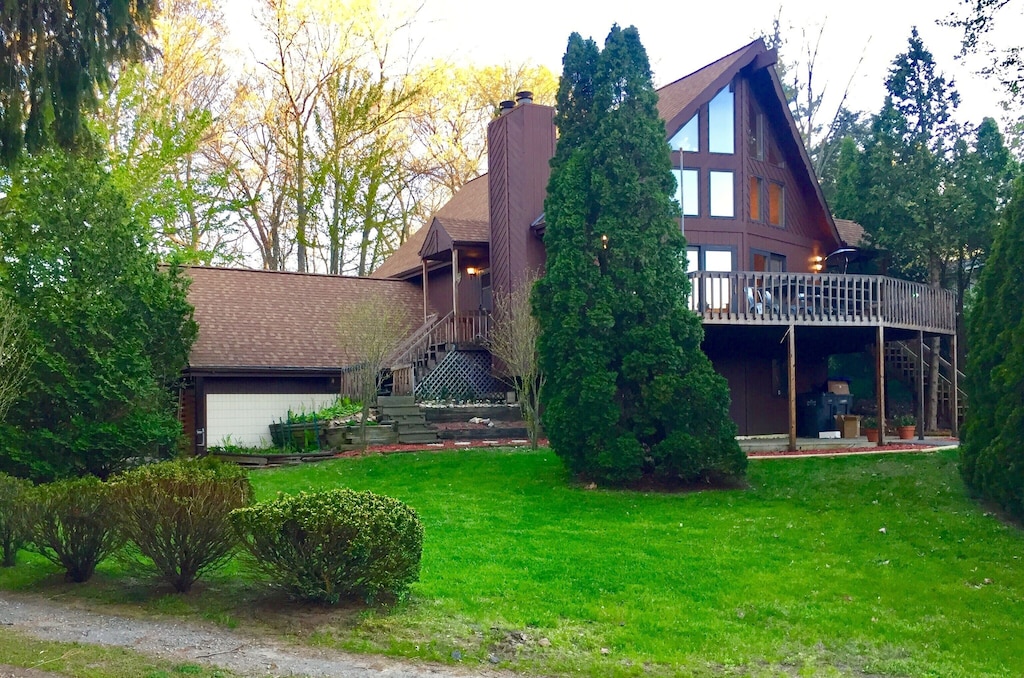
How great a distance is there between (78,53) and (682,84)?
1597 centimetres

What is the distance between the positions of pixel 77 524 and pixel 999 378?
9.90 meters

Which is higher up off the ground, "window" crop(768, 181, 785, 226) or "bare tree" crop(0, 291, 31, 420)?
"window" crop(768, 181, 785, 226)

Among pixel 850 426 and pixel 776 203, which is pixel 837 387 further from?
pixel 776 203

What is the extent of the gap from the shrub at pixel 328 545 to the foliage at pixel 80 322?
25.7ft

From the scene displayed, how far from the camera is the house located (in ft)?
61.6

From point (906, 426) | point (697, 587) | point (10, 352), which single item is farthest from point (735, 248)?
point (10, 352)

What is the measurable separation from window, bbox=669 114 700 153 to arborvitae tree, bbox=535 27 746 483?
17.7ft

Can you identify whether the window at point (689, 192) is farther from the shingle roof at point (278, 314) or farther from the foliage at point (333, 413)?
the foliage at point (333, 413)

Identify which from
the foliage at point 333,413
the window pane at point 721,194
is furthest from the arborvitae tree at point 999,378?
the foliage at point 333,413

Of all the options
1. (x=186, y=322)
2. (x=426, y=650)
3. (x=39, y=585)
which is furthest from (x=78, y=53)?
(x=186, y=322)

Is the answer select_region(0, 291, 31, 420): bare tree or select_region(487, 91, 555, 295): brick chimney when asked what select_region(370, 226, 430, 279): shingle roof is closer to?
select_region(487, 91, 555, 295): brick chimney

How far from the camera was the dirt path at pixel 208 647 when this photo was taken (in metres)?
6.28

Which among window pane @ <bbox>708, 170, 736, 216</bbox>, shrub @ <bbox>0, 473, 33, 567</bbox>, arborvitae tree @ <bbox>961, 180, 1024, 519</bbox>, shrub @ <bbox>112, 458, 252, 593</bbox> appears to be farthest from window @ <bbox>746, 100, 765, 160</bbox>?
shrub @ <bbox>0, 473, 33, 567</bbox>

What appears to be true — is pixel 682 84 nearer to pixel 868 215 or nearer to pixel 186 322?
pixel 868 215
